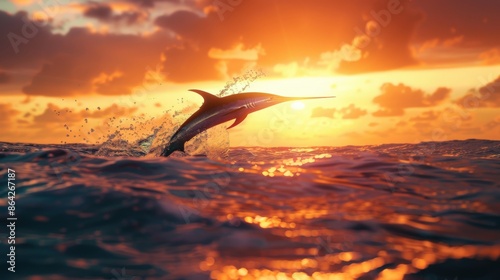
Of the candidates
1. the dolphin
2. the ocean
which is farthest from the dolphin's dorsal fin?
the ocean

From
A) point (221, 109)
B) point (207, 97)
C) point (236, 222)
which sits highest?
point (207, 97)

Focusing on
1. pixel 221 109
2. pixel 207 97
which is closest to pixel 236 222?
pixel 221 109

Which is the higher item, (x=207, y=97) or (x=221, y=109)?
(x=207, y=97)

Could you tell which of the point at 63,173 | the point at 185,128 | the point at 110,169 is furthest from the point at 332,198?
the point at 185,128

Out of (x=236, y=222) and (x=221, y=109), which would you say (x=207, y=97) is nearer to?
(x=221, y=109)

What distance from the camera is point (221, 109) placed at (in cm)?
1246

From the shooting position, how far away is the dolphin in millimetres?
12320

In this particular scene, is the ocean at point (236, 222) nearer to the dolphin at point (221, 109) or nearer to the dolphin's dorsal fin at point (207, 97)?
the dolphin at point (221, 109)

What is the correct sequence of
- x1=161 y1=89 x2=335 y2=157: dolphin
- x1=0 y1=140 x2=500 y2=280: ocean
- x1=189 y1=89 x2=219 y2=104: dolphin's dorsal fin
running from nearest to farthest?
x1=0 y1=140 x2=500 y2=280: ocean → x1=161 y1=89 x2=335 y2=157: dolphin → x1=189 y1=89 x2=219 y2=104: dolphin's dorsal fin

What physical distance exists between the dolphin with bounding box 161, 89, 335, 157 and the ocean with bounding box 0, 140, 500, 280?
8.77ft

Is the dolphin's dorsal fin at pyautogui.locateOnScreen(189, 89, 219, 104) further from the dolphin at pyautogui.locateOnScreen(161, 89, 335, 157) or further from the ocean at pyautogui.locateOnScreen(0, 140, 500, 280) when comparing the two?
the ocean at pyautogui.locateOnScreen(0, 140, 500, 280)

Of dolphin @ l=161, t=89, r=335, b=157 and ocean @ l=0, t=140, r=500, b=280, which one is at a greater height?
dolphin @ l=161, t=89, r=335, b=157

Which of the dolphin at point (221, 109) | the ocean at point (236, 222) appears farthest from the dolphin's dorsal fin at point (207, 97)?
the ocean at point (236, 222)

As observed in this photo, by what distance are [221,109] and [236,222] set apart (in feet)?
22.0
